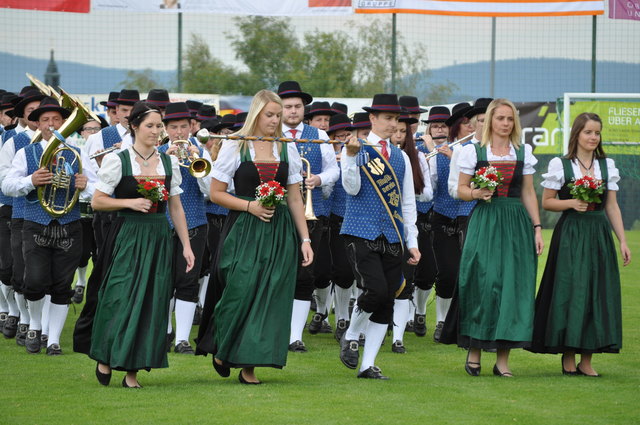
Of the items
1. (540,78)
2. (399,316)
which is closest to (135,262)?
(399,316)

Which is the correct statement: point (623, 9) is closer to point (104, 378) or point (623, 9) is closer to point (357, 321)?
point (357, 321)

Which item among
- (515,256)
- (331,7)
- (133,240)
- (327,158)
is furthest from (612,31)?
(133,240)

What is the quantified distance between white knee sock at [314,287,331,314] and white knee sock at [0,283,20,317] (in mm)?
2819

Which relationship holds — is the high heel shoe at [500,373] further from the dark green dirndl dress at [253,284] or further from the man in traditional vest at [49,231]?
the man in traditional vest at [49,231]

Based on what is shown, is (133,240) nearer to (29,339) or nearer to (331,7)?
(29,339)

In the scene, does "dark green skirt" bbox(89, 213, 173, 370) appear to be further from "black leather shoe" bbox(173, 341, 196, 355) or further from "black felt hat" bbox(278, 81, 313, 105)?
"black felt hat" bbox(278, 81, 313, 105)

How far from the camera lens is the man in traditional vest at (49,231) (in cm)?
920

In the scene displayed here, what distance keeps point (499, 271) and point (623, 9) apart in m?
14.1

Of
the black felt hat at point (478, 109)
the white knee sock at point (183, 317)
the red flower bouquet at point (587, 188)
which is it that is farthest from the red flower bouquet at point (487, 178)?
the white knee sock at point (183, 317)

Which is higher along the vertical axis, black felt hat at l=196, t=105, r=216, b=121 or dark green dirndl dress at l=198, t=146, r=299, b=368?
black felt hat at l=196, t=105, r=216, b=121

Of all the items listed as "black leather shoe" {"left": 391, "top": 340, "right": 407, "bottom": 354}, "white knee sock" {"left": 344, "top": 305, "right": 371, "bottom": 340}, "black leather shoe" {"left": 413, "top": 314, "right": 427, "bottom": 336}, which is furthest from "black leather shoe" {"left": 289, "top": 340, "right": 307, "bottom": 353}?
"black leather shoe" {"left": 413, "top": 314, "right": 427, "bottom": 336}

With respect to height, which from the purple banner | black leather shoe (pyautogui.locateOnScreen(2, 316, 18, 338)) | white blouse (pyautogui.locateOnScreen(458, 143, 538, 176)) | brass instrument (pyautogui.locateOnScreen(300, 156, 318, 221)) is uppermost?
the purple banner

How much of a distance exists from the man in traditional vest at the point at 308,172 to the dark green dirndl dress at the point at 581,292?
83.6 inches

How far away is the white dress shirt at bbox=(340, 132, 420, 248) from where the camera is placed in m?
7.88
